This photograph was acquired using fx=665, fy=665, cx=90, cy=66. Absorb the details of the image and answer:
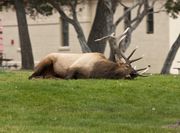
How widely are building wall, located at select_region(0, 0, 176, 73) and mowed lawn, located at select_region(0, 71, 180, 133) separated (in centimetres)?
2470

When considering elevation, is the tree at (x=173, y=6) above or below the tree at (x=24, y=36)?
above

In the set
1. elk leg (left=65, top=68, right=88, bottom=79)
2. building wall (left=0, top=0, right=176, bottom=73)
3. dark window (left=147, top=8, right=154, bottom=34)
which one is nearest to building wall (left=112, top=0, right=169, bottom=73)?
building wall (left=0, top=0, right=176, bottom=73)

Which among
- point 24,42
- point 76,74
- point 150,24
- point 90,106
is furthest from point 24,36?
point 90,106

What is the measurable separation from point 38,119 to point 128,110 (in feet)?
7.26

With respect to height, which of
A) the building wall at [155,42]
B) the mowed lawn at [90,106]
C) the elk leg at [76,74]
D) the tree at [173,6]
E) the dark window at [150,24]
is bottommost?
the building wall at [155,42]

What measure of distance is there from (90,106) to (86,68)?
471cm

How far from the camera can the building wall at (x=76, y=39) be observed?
41.9m

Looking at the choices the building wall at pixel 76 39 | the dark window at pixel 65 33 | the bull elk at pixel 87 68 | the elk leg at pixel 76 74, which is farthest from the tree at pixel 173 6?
the dark window at pixel 65 33

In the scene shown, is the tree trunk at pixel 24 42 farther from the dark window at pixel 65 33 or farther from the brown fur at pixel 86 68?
the brown fur at pixel 86 68

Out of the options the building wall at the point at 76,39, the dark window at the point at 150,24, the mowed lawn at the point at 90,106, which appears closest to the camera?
the mowed lawn at the point at 90,106

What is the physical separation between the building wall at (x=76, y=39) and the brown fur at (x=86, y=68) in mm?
22150

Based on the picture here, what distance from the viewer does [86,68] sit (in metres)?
17.9

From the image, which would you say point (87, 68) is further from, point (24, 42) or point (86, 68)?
point (24, 42)

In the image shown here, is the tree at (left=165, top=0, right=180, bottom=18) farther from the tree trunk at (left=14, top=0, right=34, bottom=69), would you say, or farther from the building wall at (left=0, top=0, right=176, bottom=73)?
the building wall at (left=0, top=0, right=176, bottom=73)
